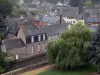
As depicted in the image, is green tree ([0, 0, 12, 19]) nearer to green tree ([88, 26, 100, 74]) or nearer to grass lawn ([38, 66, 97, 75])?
grass lawn ([38, 66, 97, 75])

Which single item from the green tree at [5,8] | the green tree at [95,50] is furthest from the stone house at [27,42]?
the green tree at [5,8]

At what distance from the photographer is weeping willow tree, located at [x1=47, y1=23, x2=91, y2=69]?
36.6m

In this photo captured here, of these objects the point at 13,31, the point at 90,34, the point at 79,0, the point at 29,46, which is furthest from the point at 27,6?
the point at 90,34

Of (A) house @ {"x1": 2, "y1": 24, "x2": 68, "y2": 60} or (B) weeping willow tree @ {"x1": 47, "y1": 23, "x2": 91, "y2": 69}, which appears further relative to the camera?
(A) house @ {"x1": 2, "y1": 24, "x2": 68, "y2": 60}

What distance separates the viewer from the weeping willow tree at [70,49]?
36.6 m

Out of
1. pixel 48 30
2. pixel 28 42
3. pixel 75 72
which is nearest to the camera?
pixel 75 72

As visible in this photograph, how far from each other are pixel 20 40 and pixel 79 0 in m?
57.3

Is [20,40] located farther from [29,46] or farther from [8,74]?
[8,74]

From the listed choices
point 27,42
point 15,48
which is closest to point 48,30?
point 27,42

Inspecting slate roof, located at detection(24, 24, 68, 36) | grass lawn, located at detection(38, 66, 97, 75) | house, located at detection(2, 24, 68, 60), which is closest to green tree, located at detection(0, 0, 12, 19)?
slate roof, located at detection(24, 24, 68, 36)

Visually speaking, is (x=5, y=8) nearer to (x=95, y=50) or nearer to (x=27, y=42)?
(x=27, y=42)

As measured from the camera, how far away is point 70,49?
3700 cm

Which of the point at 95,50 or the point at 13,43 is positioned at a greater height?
the point at 95,50

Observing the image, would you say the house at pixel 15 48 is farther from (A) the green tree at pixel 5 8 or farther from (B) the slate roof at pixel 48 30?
(A) the green tree at pixel 5 8
